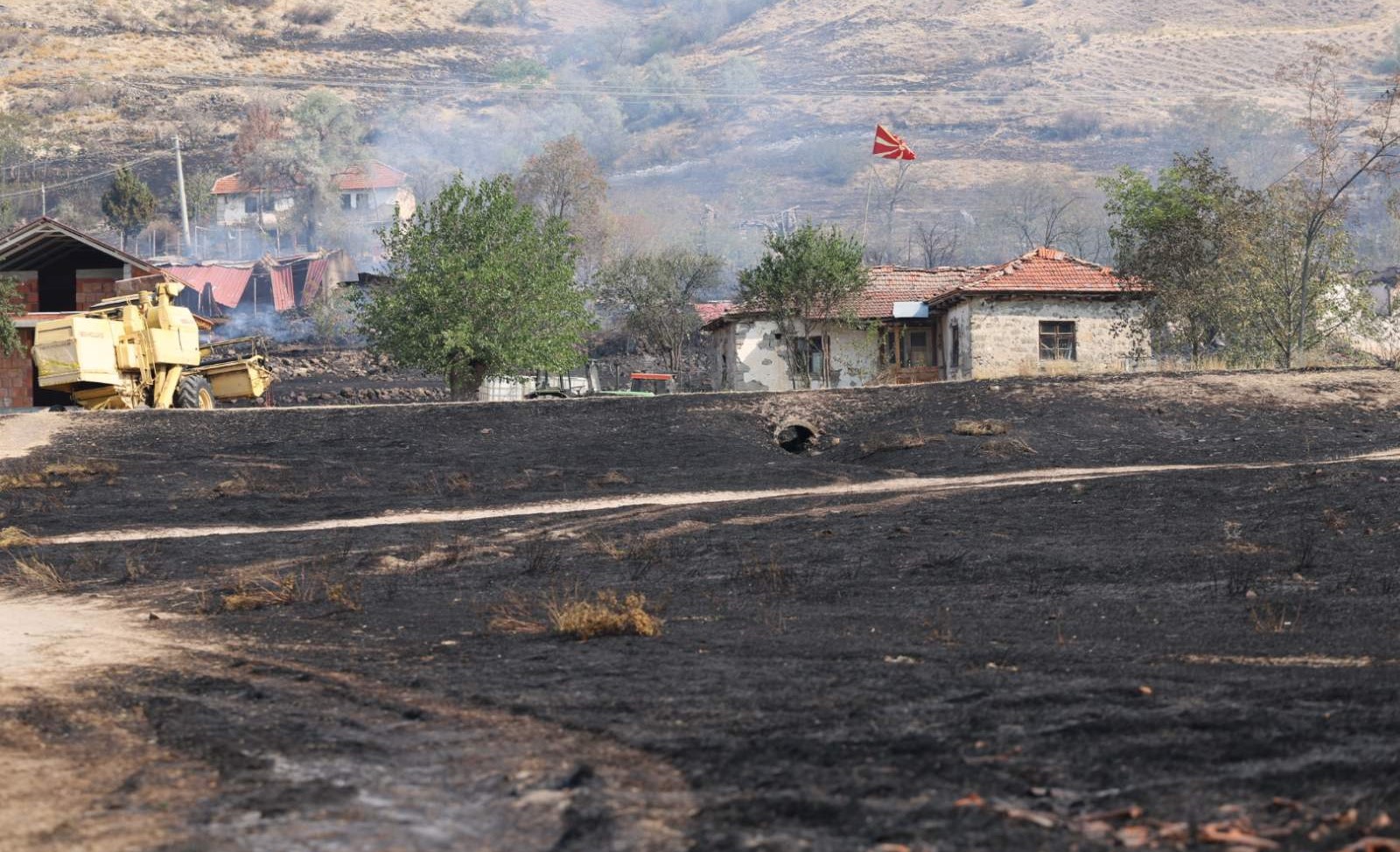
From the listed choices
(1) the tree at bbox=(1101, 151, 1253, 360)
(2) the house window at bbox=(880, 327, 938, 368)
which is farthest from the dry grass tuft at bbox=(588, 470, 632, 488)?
(2) the house window at bbox=(880, 327, 938, 368)

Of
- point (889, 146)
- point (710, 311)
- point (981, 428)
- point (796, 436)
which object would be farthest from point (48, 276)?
point (889, 146)

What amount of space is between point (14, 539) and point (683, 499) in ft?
32.2

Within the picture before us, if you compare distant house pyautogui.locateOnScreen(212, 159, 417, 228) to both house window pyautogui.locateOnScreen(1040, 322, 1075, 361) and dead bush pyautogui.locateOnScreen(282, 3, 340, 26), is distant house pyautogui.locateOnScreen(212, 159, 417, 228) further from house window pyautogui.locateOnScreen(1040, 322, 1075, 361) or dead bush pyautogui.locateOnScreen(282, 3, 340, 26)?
house window pyautogui.locateOnScreen(1040, 322, 1075, 361)

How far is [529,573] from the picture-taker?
608 inches

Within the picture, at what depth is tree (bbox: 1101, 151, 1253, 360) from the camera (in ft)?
134

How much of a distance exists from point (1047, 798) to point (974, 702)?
173 centimetres

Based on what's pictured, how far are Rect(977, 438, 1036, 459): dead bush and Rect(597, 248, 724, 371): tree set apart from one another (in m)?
38.4

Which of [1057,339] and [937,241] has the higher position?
[937,241]

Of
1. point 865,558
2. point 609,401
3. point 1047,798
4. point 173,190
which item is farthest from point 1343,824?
point 173,190

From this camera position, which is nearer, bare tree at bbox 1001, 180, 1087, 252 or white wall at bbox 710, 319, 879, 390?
white wall at bbox 710, 319, 879, 390

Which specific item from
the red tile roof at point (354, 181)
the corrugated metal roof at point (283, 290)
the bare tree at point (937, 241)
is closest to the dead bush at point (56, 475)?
the corrugated metal roof at point (283, 290)

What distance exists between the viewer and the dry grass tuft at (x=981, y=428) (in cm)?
2855

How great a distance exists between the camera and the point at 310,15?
6973 inches

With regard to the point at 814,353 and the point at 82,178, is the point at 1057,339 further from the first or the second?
the point at 82,178
